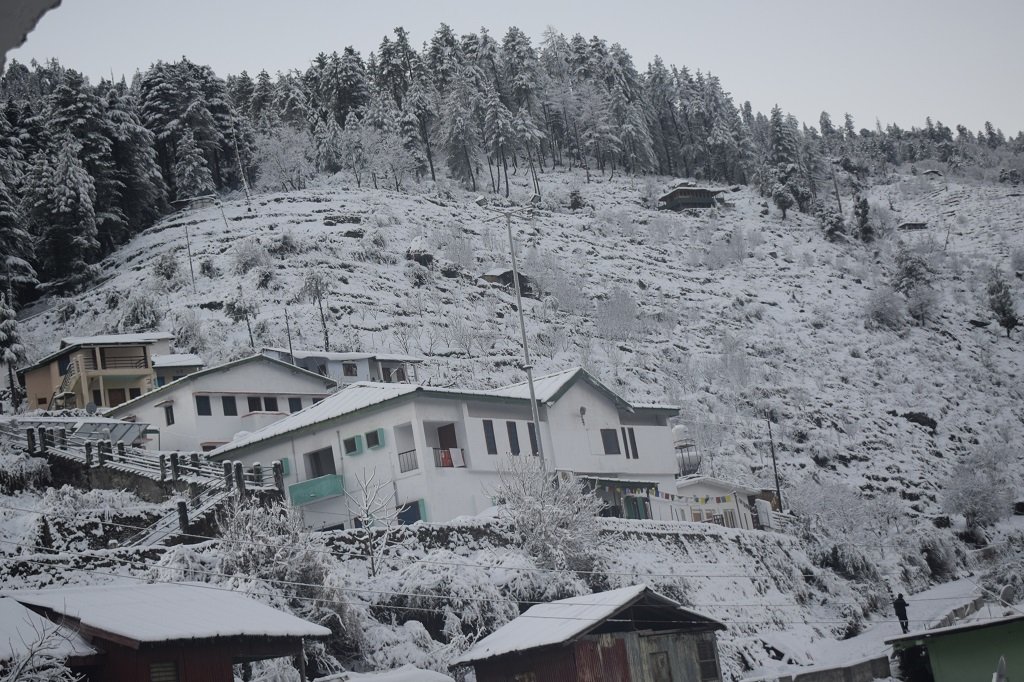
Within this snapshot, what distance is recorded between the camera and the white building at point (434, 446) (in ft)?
140

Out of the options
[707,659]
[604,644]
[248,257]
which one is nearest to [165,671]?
[604,644]

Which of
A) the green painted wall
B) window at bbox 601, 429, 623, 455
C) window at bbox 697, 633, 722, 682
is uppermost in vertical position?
window at bbox 601, 429, 623, 455

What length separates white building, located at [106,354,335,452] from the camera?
5291 centimetres

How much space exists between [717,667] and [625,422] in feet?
81.1

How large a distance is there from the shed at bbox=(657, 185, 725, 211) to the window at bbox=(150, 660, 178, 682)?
11869 cm

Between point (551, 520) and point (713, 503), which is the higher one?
point (551, 520)

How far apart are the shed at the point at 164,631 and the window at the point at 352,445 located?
2110cm

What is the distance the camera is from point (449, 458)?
43.3 m

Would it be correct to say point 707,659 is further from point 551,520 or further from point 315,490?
point 315,490

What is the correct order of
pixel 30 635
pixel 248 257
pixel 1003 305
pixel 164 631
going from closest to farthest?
pixel 30 635
pixel 164 631
pixel 248 257
pixel 1003 305

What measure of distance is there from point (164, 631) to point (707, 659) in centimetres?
1567

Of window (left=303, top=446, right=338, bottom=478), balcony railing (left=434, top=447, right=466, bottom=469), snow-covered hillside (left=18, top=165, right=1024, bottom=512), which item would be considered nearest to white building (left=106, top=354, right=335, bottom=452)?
window (left=303, top=446, right=338, bottom=478)

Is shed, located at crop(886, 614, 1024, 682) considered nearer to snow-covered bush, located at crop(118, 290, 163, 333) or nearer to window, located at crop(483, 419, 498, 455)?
window, located at crop(483, 419, 498, 455)

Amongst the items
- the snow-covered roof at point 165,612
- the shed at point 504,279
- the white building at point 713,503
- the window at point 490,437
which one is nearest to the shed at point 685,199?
the shed at point 504,279
